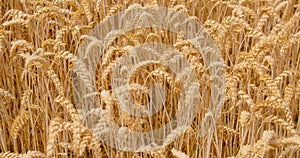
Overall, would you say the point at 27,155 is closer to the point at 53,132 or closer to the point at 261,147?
the point at 53,132

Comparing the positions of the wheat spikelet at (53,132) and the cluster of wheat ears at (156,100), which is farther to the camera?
the cluster of wheat ears at (156,100)

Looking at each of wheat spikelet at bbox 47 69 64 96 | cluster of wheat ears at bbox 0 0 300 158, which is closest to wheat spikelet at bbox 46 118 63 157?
cluster of wheat ears at bbox 0 0 300 158

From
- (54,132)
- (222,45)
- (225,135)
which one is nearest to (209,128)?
(225,135)

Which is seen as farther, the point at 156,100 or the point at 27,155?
the point at 156,100

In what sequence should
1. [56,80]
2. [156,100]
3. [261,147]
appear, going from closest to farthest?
[261,147] → [56,80] → [156,100]

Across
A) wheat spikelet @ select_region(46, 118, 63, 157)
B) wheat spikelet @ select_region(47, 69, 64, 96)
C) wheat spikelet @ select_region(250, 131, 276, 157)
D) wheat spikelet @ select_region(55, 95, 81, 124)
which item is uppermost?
wheat spikelet @ select_region(47, 69, 64, 96)

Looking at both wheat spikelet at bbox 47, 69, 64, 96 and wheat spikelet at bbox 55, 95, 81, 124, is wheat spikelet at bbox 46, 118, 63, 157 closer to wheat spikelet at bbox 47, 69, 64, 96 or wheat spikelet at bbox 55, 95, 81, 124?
wheat spikelet at bbox 55, 95, 81, 124

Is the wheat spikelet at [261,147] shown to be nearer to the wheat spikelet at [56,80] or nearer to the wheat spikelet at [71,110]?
the wheat spikelet at [71,110]

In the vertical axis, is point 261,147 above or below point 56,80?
below

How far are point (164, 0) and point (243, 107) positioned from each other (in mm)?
751

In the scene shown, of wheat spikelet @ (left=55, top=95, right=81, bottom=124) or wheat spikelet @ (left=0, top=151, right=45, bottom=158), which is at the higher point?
wheat spikelet @ (left=55, top=95, right=81, bottom=124)

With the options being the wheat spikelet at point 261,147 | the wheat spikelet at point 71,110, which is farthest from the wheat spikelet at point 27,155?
the wheat spikelet at point 261,147

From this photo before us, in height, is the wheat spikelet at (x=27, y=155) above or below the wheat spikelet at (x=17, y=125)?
below

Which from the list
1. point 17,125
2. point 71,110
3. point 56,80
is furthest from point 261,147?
point 17,125
